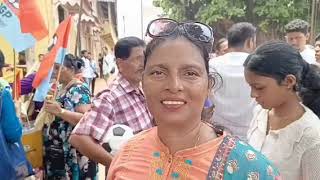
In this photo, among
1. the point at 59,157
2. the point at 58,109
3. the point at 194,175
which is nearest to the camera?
the point at 194,175

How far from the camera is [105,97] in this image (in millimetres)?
2762

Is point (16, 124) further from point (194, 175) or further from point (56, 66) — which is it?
point (194, 175)

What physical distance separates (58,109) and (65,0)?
12.6 meters

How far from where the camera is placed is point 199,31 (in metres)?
1.53

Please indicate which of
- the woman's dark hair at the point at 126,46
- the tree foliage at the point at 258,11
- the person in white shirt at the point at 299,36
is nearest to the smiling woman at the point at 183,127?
the woman's dark hair at the point at 126,46

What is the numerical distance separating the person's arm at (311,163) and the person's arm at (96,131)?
1112mm

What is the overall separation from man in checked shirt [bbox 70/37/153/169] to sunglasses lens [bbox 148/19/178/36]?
47.6 inches

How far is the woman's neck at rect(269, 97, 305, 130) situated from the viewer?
211cm

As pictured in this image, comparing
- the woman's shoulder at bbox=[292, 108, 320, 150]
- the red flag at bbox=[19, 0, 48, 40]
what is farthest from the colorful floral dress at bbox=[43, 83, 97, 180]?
the woman's shoulder at bbox=[292, 108, 320, 150]

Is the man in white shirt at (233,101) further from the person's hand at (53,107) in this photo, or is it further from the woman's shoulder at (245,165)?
the woman's shoulder at (245,165)

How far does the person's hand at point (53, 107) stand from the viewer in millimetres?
3730

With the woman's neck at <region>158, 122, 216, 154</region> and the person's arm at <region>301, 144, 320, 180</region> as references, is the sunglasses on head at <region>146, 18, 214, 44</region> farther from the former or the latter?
the person's arm at <region>301, 144, 320, 180</region>

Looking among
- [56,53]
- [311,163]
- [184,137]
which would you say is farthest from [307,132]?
[56,53]

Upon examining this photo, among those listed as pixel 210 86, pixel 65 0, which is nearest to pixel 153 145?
pixel 210 86
